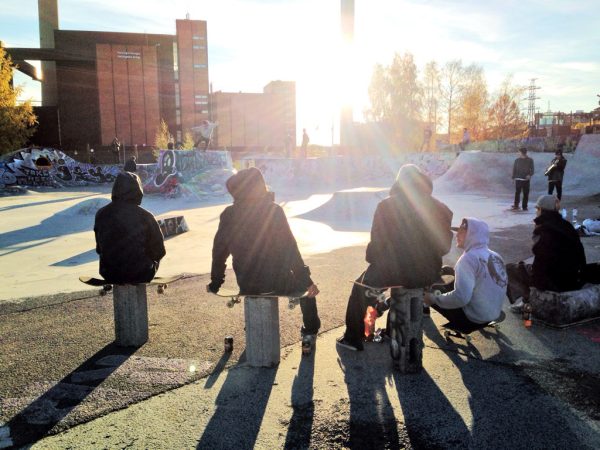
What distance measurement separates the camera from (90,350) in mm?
4426

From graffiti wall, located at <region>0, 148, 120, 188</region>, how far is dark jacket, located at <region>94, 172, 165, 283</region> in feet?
92.9

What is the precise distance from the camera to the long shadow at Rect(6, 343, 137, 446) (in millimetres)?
3057

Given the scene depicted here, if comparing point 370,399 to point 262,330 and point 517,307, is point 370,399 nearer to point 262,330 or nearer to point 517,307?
point 262,330

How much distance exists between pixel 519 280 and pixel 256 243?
3.13 metres

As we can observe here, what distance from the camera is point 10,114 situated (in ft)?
118

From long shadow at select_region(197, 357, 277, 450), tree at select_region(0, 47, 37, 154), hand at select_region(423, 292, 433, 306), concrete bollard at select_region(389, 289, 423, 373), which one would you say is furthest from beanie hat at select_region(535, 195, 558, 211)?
tree at select_region(0, 47, 37, 154)

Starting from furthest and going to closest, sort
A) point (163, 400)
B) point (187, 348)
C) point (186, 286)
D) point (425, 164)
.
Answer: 1. point (425, 164)
2. point (186, 286)
3. point (187, 348)
4. point (163, 400)

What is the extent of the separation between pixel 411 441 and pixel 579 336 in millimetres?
2708

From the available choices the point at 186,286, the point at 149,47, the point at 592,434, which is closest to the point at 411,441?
the point at 592,434

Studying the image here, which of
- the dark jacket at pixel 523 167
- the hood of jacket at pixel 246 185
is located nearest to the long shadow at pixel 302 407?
the hood of jacket at pixel 246 185

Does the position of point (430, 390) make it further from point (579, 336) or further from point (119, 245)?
point (119, 245)

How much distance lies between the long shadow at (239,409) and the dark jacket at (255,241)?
72 cm

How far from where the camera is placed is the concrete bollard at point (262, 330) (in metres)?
3.91

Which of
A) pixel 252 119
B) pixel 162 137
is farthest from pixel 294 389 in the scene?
pixel 252 119
